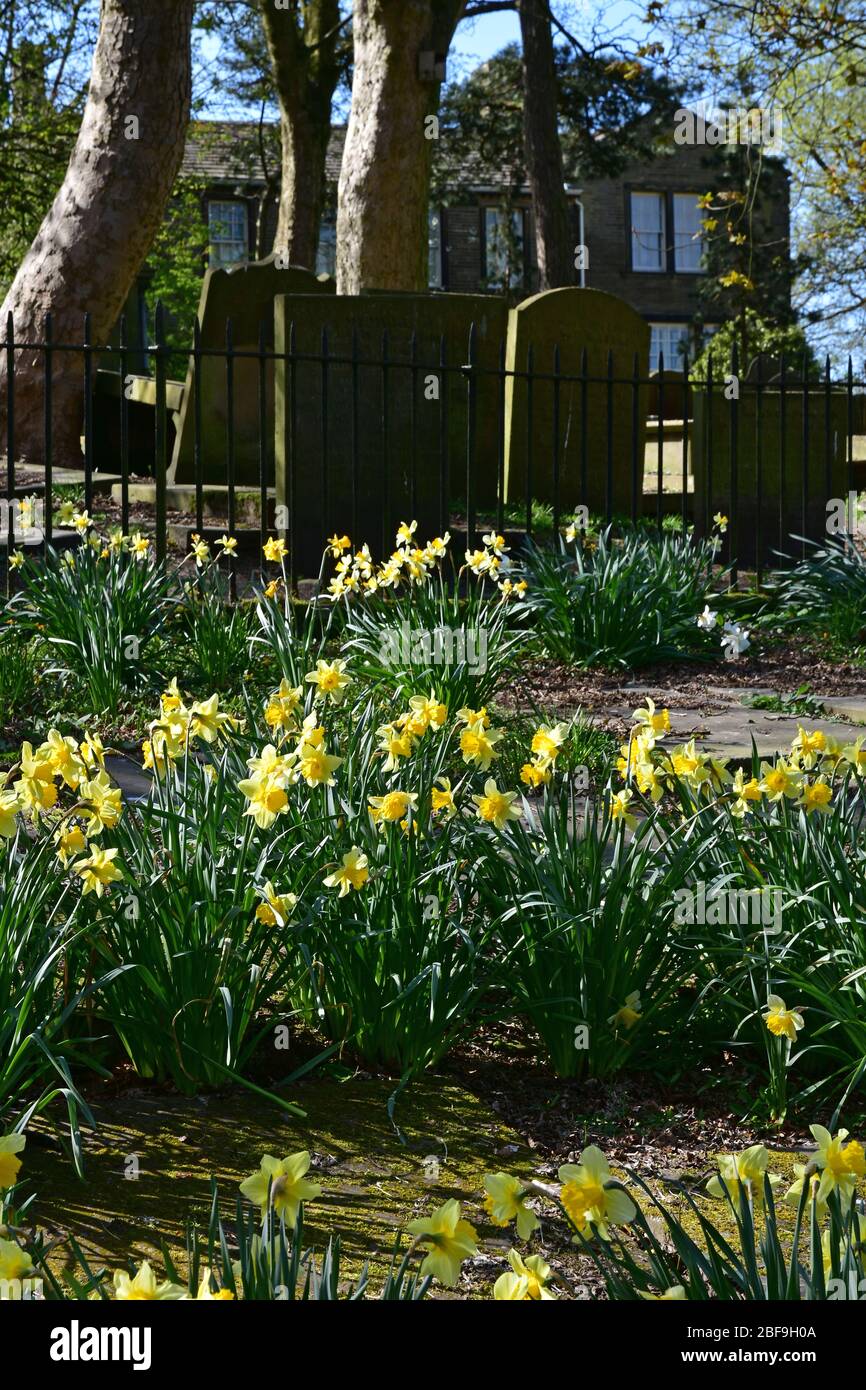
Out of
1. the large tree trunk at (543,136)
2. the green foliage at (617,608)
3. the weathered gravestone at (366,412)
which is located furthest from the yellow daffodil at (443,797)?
the large tree trunk at (543,136)

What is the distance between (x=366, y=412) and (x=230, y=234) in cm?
3207

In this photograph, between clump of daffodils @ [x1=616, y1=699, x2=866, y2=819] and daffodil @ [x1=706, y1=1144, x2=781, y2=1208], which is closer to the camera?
daffodil @ [x1=706, y1=1144, x2=781, y2=1208]

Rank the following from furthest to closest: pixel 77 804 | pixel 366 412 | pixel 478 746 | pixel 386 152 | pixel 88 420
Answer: pixel 386 152, pixel 366 412, pixel 88 420, pixel 478 746, pixel 77 804

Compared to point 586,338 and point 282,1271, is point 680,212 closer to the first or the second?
point 586,338

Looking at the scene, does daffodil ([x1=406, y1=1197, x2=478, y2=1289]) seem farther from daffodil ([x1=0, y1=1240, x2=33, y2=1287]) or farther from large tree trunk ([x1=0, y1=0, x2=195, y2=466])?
large tree trunk ([x1=0, y1=0, x2=195, y2=466])

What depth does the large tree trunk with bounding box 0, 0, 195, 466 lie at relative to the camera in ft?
36.2

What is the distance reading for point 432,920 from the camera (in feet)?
9.98

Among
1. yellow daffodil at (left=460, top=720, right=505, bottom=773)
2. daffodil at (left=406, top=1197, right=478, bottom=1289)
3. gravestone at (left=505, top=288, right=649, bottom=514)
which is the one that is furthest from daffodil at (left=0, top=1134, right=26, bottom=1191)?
gravestone at (left=505, top=288, right=649, bottom=514)

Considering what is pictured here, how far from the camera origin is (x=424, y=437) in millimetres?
8992

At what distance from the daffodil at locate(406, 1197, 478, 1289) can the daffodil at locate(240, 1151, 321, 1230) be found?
0.56ft

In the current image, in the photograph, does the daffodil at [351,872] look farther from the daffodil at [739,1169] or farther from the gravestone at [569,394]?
the gravestone at [569,394]

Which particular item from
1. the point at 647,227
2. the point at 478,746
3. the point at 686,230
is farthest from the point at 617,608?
the point at 686,230

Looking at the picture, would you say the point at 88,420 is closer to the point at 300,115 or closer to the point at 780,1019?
the point at 780,1019
